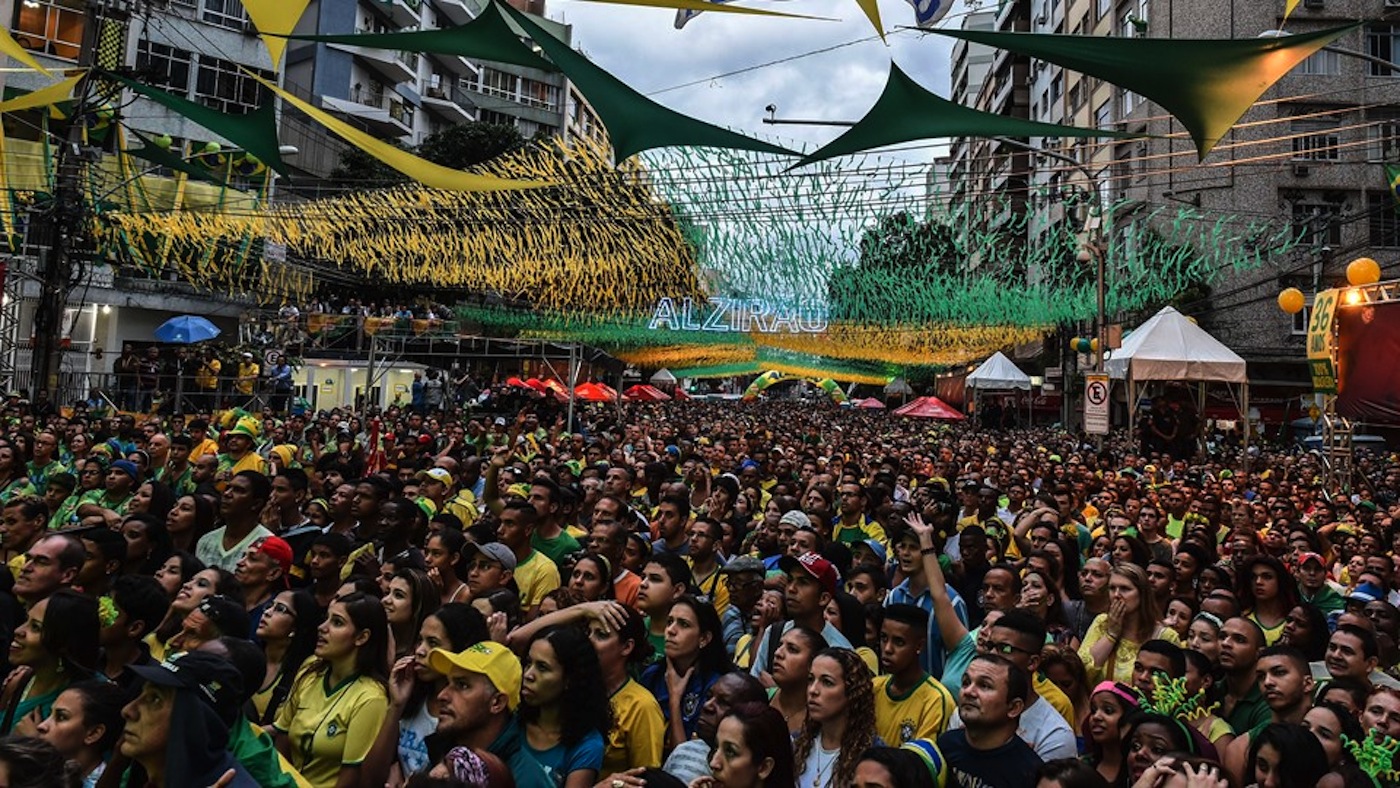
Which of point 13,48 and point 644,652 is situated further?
point 13,48

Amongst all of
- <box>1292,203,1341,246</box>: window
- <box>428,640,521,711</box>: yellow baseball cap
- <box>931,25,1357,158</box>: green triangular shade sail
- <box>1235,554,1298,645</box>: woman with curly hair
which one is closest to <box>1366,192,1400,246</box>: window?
<box>1292,203,1341,246</box>: window

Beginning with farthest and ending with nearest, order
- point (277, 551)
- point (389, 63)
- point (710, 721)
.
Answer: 1. point (389, 63)
2. point (277, 551)
3. point (710, 721)

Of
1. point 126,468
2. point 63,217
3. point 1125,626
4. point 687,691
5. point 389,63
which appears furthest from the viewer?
point 389,63

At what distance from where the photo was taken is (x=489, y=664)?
10.5 ft

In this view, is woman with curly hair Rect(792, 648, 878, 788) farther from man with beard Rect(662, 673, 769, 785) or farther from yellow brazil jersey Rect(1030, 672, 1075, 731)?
yellow brazil jersey Rect(1030, 672, 1075, 731)

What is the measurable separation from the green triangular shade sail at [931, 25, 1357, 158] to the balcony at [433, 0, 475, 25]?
154 ft

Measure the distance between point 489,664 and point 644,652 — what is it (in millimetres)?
1015

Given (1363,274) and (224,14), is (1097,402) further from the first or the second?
(224,14)

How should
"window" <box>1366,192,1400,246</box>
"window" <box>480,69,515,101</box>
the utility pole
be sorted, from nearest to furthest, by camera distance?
1. the utility pole
2. "window" <box>1366,192,1400,246</box>
3. "window" <box>480,69,515,101</box>

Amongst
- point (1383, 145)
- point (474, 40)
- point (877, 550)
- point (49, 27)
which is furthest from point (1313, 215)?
point (49, 27)

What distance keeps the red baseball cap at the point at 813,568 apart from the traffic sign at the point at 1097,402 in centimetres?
1069

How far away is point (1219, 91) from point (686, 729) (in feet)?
13.0

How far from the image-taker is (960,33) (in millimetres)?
4500

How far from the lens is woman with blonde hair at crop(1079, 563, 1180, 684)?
4.67 m
